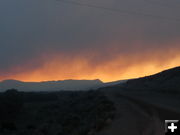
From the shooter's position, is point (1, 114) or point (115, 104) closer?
point (115, 104)

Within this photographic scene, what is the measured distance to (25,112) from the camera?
61.2 metres

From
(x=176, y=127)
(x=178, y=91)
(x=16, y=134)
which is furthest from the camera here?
(x=16, y=134)

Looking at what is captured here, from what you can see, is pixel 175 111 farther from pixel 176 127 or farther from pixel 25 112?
pixel 25 112

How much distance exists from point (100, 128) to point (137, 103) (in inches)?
253

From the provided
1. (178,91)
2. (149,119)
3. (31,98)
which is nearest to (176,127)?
(149,119)

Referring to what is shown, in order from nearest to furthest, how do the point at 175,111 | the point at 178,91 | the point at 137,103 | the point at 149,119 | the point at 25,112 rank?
the point at 149,119 → the point at 175,111 → the point at 137,103 → the point at 178,91 → the point at 25,112

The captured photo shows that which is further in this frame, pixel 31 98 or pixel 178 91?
pixel 31 98

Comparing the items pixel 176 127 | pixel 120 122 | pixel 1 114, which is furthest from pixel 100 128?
pixel 1 114

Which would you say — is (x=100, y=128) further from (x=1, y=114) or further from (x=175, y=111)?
(x=1, y=114)

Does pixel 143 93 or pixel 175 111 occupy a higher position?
pixel 143 93

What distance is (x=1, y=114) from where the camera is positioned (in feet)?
188

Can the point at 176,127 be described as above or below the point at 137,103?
below

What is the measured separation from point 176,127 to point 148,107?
12.9m

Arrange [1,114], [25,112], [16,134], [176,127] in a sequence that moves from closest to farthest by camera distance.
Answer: [176,127] < [16,134] < [1,114] < [25,112]
